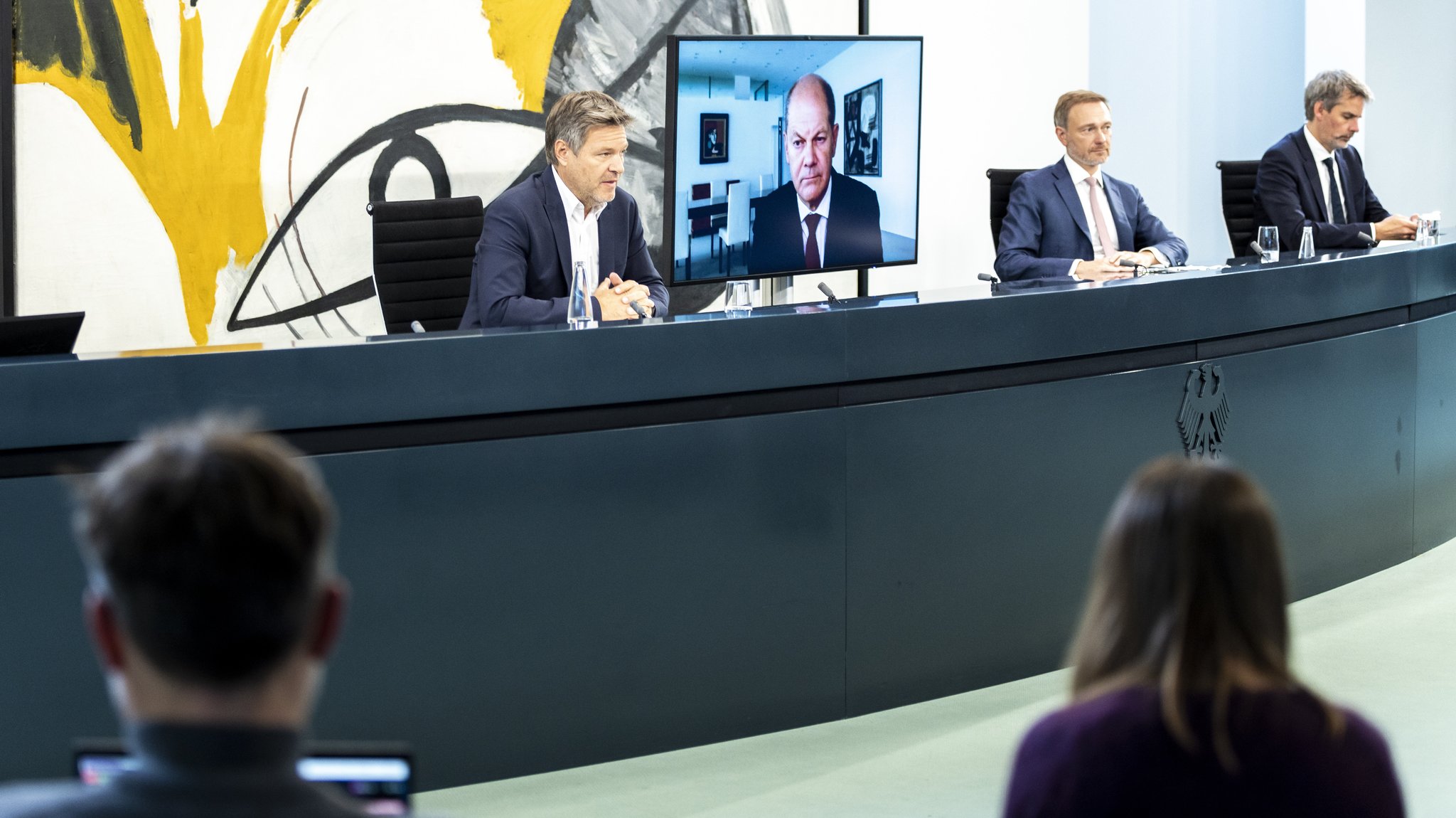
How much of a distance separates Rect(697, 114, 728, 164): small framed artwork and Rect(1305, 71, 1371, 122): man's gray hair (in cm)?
268

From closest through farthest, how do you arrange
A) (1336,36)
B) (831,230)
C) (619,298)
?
(619,298) → (831,230) → (1336,36)

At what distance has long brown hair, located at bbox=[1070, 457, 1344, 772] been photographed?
1096mm

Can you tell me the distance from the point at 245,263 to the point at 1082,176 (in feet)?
8.28

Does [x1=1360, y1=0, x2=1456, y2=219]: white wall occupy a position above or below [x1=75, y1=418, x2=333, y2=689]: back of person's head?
above

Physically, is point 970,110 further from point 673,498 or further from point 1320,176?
point 673,498

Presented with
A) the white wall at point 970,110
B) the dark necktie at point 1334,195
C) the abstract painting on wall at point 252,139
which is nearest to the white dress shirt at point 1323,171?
the dark necktie at point 1334,195

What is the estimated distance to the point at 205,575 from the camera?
0.80 m

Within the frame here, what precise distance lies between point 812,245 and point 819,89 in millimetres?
405

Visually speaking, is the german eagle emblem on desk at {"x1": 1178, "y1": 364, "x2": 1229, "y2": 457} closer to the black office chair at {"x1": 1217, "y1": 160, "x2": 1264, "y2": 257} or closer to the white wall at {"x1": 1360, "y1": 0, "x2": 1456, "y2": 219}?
the black office chair at {"x1": 1217, "y1": 160, "x2": 1264, "y2": 257}

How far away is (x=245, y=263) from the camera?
15.1ft

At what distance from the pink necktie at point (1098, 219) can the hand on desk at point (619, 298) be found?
1.85 metres

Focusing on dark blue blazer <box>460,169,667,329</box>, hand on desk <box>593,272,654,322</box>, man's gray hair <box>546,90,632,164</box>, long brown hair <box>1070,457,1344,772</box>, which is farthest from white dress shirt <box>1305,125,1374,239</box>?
long brown hair <box>1070,457,1344,772</box>

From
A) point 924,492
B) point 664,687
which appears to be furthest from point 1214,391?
point 664,687

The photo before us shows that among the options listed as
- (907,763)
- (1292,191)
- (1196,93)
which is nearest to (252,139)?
(907,763)
